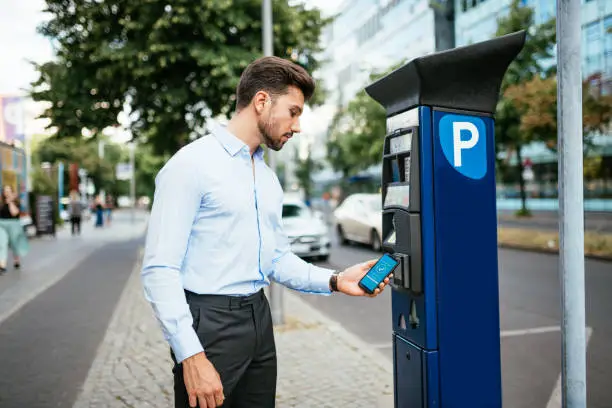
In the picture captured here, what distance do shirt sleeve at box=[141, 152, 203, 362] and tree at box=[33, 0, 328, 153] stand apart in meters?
11.9

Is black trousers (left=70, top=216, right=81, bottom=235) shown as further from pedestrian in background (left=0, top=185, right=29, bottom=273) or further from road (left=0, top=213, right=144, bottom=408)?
pedestrian in background (left=0, top=185, right=29, bottom=273)

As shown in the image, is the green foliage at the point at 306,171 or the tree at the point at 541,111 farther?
the green foliage at the point at 306,171

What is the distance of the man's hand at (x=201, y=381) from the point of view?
1.91 meters

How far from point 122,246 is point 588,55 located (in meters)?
14.9

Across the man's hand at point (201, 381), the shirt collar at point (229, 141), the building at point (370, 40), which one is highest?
the building at point (370, 40)

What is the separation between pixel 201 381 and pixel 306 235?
1186cm

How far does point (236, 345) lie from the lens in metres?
2.11

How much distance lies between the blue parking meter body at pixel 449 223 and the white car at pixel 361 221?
12.5m

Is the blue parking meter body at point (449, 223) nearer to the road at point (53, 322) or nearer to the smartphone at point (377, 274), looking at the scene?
the smartphone at point (377, 274)

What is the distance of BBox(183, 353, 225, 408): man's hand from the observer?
1910 millimetres

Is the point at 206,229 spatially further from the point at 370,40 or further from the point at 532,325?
the point at 370,40

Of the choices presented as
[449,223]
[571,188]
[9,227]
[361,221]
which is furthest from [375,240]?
[449,223]

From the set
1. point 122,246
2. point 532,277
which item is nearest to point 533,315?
point 532,277

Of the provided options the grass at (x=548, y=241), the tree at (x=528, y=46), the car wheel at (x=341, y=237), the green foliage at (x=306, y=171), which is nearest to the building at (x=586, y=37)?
the tree at (x=528, y=46)
